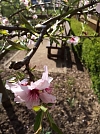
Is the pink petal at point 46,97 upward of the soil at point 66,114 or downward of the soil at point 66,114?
upward

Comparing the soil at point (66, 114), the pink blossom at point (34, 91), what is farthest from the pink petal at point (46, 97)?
the soil at point (66, 114)

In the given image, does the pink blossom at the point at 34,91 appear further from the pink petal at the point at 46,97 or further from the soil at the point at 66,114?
the soil at the point at 66,114

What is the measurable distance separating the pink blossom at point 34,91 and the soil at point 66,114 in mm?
1806

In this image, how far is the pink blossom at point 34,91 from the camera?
63cm

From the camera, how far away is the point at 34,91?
66cm

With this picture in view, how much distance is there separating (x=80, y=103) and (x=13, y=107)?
1.22 meters

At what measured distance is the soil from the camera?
2.82m

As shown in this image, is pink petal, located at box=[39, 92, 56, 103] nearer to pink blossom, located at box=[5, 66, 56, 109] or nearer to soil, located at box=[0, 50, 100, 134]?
pink blossom, located at box=[5, 66, 56, 109]

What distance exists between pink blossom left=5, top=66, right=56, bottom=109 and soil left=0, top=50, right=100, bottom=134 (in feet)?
5.92

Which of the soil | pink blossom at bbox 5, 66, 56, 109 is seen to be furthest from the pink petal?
the soil

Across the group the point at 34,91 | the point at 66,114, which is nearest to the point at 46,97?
the point at 34,91

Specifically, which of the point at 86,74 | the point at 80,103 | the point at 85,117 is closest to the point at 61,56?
the point at 86,74

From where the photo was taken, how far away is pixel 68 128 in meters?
2.88

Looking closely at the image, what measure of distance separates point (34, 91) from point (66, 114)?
259 cm
